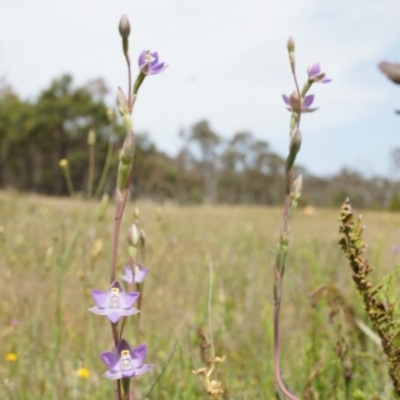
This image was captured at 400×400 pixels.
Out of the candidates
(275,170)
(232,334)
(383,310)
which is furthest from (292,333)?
(275,170)

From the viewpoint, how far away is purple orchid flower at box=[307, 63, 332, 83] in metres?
0.57

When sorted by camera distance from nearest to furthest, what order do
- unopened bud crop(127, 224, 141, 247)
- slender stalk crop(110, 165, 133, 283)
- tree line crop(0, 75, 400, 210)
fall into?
slender stalk crop(110, 165, 133, 283)
unopened bud crop(127, 224, 141, 247)
tree line crop(0, 75, 400, 210)

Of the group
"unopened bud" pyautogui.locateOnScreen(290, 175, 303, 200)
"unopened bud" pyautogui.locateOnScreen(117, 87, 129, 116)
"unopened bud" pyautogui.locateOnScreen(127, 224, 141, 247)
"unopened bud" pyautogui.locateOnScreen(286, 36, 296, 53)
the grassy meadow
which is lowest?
the grassy meadow

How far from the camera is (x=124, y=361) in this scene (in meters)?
0.50

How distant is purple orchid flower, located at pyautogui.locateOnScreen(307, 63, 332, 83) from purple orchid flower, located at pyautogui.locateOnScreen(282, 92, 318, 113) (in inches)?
0.7

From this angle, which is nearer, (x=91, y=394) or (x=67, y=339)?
(x=91, y=394)

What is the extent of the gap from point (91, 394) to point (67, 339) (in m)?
0.64

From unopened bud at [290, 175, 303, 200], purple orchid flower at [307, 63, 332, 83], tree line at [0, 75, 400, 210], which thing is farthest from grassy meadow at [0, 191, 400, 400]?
tree line at [0, 75, 400, 210]

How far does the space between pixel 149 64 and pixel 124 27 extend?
0.04m

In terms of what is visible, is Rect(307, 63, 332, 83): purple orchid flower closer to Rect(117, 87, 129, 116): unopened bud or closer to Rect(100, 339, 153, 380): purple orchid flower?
Rect(117, 87, 129, 116): unopened bud

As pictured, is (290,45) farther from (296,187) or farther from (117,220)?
(117,220)

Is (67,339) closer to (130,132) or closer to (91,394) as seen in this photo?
(91,394)

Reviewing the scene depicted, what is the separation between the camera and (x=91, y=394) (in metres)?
1.41

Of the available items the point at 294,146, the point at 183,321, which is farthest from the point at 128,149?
the point at 183,321
